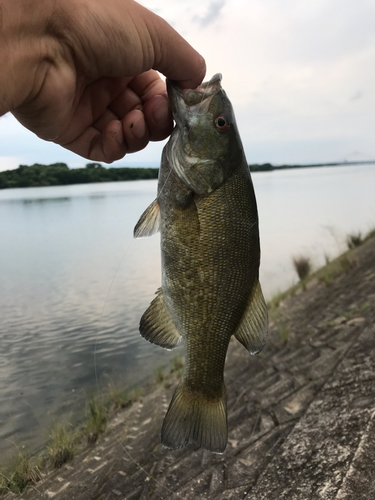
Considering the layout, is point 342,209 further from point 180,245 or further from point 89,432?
point 180,245

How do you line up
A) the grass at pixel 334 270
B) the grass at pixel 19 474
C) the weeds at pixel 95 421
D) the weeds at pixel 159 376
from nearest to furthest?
1. the grass at pixel 19 474
2. the weeds at pixel 95 421
3. the weeds at pixel 159 376
4. the grass at pixel 334 270

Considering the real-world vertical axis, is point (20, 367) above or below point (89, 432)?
above

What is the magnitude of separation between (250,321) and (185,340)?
37cm

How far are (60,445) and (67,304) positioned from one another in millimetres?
4004

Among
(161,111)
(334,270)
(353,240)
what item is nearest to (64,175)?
(161,111)

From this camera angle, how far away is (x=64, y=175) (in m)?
3.40

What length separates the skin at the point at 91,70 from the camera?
5.90 feet

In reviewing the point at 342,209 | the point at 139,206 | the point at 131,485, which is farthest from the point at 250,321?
the point at 342,209

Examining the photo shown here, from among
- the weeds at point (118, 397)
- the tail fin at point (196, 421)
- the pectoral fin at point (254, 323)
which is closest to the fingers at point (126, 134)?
the pectoral fin at point (254, 323)

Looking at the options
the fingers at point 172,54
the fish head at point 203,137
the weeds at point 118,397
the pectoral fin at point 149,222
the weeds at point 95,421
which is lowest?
the weeds at point 118,397

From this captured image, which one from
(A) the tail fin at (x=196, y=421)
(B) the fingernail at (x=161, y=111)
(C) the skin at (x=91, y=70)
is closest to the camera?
(C) the skin at (x=91, y=70)

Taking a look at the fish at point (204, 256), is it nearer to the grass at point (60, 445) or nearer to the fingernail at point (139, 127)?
the fingernail at point (139, 127)

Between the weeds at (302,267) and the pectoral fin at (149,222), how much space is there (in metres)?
11.2

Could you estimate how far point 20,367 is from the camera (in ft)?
19.6
